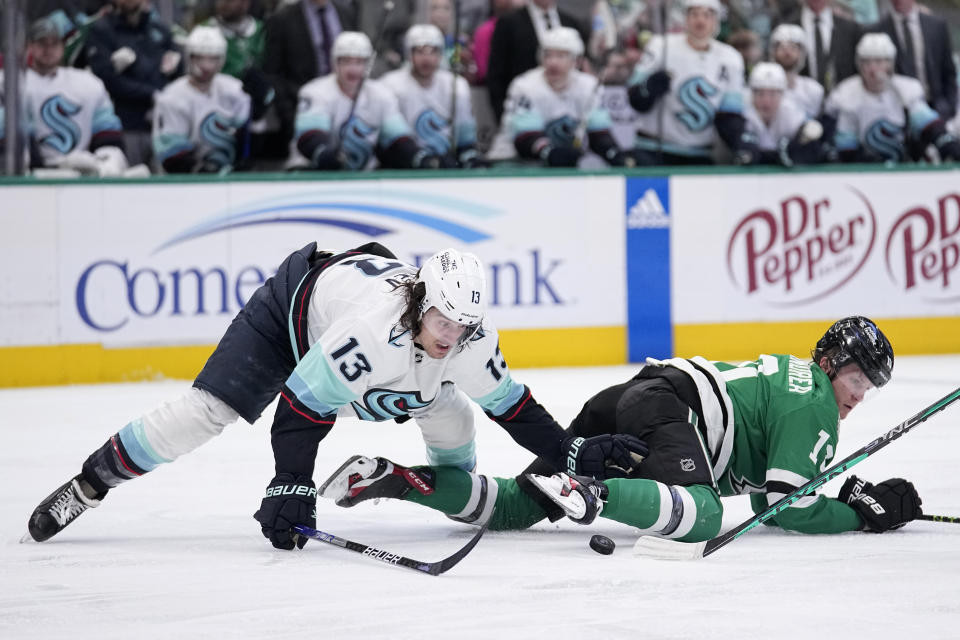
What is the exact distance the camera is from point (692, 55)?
9.05 m

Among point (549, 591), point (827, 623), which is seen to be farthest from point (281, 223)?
point (827, 623)

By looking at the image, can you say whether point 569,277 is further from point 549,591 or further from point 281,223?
point 549,591

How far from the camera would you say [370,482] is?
13.2 ft

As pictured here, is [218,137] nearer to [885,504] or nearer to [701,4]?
[701,4]

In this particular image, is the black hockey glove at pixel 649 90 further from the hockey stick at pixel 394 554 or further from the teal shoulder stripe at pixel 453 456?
the hockey stick at pixel 394 554

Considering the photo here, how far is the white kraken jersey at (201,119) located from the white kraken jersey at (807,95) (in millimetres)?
3699

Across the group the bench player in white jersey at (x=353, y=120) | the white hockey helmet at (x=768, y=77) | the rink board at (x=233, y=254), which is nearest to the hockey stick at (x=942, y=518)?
the rink board at (x=233, y=254)

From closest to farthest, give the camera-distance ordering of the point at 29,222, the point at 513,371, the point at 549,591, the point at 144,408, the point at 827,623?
the point at 827,623, the point at 549,591, the point at 144,408, the point at 29,222, the point at 513,371

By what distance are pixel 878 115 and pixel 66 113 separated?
532 centimetres

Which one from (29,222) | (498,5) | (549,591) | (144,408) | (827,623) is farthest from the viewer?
(498,5)

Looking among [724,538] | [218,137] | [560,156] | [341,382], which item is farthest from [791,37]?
[341,382]

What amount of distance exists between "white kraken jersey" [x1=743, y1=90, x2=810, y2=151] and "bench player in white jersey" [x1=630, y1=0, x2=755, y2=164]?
226mm

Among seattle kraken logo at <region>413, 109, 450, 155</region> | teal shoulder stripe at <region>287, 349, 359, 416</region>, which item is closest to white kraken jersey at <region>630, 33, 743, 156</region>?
seattle kraken logo at <region>413, 109, 450, 155</region>

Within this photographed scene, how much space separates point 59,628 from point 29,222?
5.29 m
